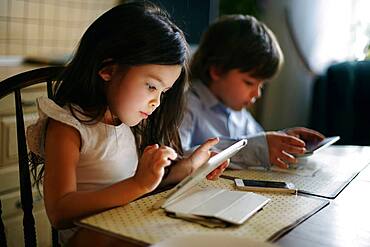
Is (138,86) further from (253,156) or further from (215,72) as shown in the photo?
(215,72)

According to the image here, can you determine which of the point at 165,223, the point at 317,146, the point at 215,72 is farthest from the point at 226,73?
the point at 165,223

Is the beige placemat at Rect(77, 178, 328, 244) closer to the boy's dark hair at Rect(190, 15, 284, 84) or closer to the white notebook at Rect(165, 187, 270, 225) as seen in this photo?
the white notebook at Rect(165, 187, 270, 225)

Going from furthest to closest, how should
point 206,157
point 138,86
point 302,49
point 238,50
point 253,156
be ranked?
point 302,49
point 238,50
point 253,156
point 206,157
point 138,86

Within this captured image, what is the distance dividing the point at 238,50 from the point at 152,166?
3.43 feet

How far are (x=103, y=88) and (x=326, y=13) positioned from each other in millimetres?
2317

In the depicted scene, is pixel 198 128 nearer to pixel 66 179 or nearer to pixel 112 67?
Answer: pixel 112 67

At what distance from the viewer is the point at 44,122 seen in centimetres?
107

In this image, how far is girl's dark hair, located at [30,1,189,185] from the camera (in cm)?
106

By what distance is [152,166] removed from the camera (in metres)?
0.90

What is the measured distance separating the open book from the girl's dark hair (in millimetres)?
Answer: 262

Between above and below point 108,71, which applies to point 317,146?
below

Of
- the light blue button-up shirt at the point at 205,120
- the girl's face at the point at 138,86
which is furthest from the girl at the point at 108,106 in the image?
the light blue button-up shirt at the point at 205,120

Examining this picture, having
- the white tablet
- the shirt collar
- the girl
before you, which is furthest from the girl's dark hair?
the shirt collar

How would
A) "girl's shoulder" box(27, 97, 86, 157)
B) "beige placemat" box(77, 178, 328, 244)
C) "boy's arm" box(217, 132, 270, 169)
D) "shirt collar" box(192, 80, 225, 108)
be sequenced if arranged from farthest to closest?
"shirt collar" box(192, 80, 225, 108) → "boy's arm" box(217, 132, 270, 169) → "girl's shoulder" box(27, 97, 86, 157) → "beige placemat" box(77, 178, 328, 244)
